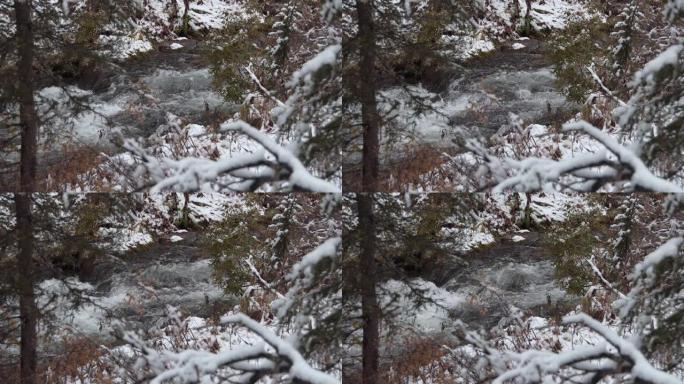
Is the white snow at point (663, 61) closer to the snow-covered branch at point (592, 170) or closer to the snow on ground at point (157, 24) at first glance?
the snow-covered branch at point (592, 170)

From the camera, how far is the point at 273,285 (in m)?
6.26

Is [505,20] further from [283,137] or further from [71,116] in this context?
[71,116]

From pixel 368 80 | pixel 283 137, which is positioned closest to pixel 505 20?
pixel 368 80

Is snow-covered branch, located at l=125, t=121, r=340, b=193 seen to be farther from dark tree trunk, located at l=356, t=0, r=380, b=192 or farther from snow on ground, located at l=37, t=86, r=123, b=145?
dark tree trunk, located at l=356, t=0, r=380, b=192

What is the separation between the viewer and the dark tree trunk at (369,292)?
19.8 ft

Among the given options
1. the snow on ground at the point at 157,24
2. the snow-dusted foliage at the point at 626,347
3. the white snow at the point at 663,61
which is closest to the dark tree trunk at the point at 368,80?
the snow on ground at the point at 157,24

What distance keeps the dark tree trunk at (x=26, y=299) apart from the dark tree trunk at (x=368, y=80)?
83.3 inches

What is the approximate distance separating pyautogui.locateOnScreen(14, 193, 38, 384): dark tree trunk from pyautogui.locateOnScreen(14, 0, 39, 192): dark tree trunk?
23cm

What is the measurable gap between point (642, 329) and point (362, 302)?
1.59 m

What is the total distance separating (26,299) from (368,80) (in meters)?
2.47

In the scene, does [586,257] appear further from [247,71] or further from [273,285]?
[247,71]

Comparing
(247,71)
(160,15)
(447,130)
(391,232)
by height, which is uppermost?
(160,15)

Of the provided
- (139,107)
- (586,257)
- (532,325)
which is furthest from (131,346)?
(586,257)

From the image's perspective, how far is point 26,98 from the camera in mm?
6066
